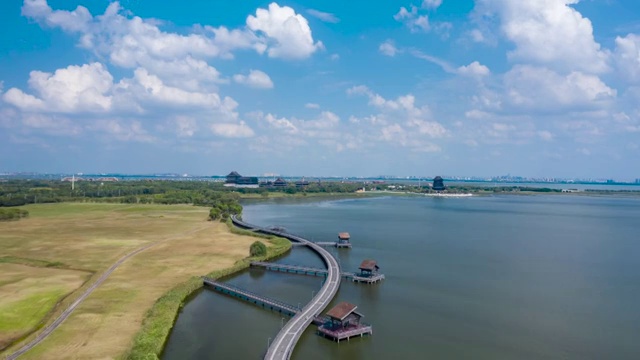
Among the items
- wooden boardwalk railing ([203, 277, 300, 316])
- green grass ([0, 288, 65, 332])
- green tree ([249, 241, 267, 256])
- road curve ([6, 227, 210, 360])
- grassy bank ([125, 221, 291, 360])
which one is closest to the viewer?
road curve ([6, 227, 210, 360])

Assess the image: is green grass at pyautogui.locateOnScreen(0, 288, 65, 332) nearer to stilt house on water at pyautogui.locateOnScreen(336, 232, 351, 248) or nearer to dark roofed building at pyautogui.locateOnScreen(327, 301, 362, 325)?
dark roofed building at pyautogui.locateOnScreen(327, 301, 362, 325)

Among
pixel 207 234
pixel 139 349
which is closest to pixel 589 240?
pixel 207 234

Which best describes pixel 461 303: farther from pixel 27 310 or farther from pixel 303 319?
pixel 27 310

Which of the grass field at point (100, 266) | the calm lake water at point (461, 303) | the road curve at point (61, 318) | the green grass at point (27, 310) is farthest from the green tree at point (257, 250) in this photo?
the green grass at point (27, 310)

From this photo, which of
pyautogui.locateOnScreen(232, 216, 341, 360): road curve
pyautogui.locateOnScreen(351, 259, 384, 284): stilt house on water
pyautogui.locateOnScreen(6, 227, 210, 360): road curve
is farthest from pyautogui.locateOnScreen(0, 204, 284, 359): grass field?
pyautogui.locateOnScreen(351, 259, 384, 284): stilt house on water

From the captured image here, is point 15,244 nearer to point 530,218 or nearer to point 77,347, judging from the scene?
point 77,347

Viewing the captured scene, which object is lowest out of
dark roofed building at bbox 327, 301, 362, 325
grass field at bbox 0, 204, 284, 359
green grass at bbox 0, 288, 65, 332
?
green grass at bbox 0, 288, 65, 332

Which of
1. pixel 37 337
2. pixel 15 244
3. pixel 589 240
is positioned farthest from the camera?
pixel 589 240
